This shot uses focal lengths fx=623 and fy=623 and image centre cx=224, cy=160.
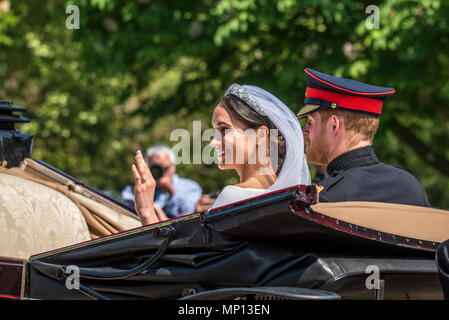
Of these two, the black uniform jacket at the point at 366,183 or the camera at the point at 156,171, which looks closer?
the black uniform jacket at the point at 366,183

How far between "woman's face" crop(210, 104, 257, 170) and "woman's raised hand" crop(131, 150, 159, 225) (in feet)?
0.97

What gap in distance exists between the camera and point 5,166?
10.3 ft

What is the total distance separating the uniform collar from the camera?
2666 mm

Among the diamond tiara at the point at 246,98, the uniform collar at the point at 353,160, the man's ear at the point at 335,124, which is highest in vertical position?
the diamond tiara at the point at 246,98

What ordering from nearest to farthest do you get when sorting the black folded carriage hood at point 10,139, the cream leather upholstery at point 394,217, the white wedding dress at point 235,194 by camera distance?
1. the cream leather upholstery at point 394,217
2. the white wedding dress at point 235,194
3. the black folded carriage hood at point 10,139

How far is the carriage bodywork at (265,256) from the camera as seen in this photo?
194 centimetres

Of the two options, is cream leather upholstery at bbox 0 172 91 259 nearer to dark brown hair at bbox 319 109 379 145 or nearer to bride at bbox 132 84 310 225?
bride at bbox 132 84 310 225

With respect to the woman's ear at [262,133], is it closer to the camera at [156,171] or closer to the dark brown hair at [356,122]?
the dark brown hair at [356,122]

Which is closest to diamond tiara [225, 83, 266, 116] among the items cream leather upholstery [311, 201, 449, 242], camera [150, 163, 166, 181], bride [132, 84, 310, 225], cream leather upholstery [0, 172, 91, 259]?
bride [132, 84, 310, 225]

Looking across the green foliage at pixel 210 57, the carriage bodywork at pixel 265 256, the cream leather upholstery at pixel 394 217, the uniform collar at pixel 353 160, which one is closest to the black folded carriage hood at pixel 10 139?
the carriage bodywork at pixel 265 256

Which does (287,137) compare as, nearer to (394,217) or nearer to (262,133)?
(262,133)

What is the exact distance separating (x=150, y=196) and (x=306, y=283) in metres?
0.83

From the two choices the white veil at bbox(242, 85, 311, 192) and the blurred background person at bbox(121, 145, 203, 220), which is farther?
the blurred background person at bbox(121, 145, 203, 220)
